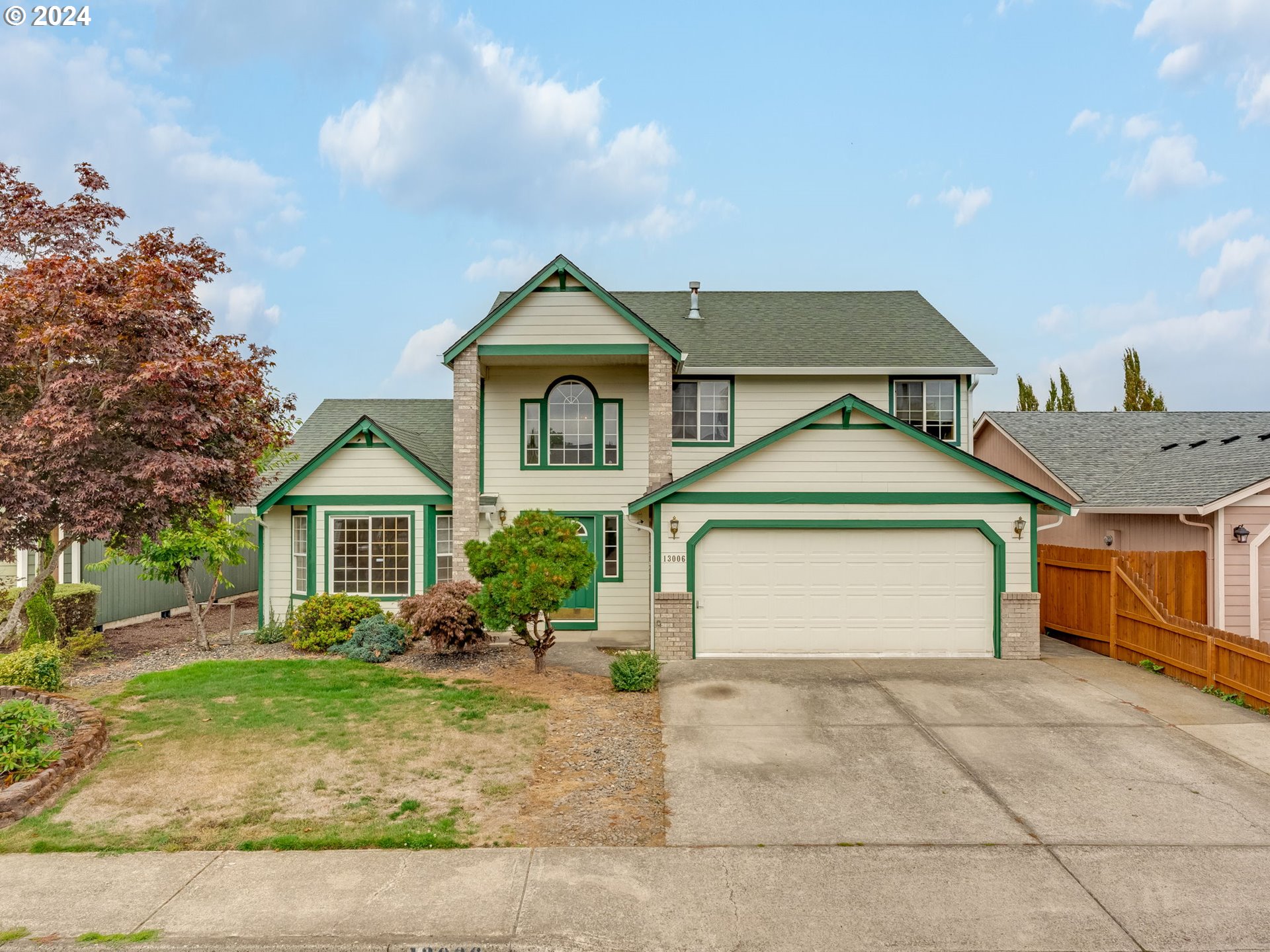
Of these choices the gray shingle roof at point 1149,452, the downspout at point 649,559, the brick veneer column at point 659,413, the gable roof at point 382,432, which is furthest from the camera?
the gable roof at point 382,432

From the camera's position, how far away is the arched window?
633 inches

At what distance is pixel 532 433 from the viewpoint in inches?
635

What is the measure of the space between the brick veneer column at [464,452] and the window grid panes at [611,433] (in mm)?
2962

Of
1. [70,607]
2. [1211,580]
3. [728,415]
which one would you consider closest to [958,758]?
[1211,580]

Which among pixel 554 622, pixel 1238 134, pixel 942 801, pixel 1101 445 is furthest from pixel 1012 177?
pixel 942 801

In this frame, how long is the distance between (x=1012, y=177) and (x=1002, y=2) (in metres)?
4.81

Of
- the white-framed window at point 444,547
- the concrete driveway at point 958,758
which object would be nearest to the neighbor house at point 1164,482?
the concrete driveway at point 958,758

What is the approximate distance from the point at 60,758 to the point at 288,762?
2207 millimetres

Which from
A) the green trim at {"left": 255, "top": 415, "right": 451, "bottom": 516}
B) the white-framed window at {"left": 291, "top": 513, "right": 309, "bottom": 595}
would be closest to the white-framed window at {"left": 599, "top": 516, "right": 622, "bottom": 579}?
the green trim at {"left": 255, "top": 415, "right": 451, "bottom": 516}

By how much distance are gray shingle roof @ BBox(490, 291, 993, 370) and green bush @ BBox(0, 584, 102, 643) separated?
440 inches

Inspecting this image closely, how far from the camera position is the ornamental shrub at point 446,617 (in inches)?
498

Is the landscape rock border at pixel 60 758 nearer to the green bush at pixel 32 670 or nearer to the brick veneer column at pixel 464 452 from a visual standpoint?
the green bush at pixel 32 670

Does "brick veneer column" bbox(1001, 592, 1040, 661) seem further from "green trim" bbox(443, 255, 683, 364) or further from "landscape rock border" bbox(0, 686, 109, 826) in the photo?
"landscape rock border" bbox(0, 686, 109, 826)

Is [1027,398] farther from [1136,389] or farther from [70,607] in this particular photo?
[70,607]
